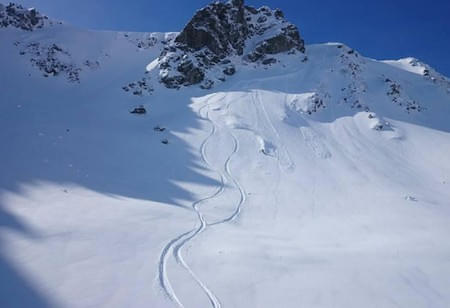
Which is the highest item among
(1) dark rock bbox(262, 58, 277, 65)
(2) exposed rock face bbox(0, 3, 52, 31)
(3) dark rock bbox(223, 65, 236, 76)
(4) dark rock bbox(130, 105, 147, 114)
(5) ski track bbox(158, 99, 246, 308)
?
(2) exposed rock face bbox(0, 3, 52, 31)

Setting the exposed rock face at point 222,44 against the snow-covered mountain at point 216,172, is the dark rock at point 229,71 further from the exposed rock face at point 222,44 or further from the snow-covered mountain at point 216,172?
the snow-covered mountain at point 216,172

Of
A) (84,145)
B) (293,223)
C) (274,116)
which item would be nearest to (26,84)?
(84,145)

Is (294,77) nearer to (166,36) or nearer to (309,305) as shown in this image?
(166,36)

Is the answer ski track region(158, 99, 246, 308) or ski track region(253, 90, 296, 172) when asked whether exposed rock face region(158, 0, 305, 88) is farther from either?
ski track region(158, 99, 246, 308)

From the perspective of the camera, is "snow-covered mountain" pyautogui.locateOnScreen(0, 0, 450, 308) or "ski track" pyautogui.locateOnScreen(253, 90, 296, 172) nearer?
"snow-covered mountain" pyautogui.locateOnScreen(0, 0, 450, 308)

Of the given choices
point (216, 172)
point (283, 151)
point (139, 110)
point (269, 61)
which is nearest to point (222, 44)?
point (269, 61)

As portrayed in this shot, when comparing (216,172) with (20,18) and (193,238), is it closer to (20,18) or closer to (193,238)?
(193,238)

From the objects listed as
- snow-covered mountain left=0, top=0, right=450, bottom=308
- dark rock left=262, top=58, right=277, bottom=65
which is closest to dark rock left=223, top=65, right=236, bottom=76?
snow-covered mountain left=0, top=0, right=450, bottom=308
